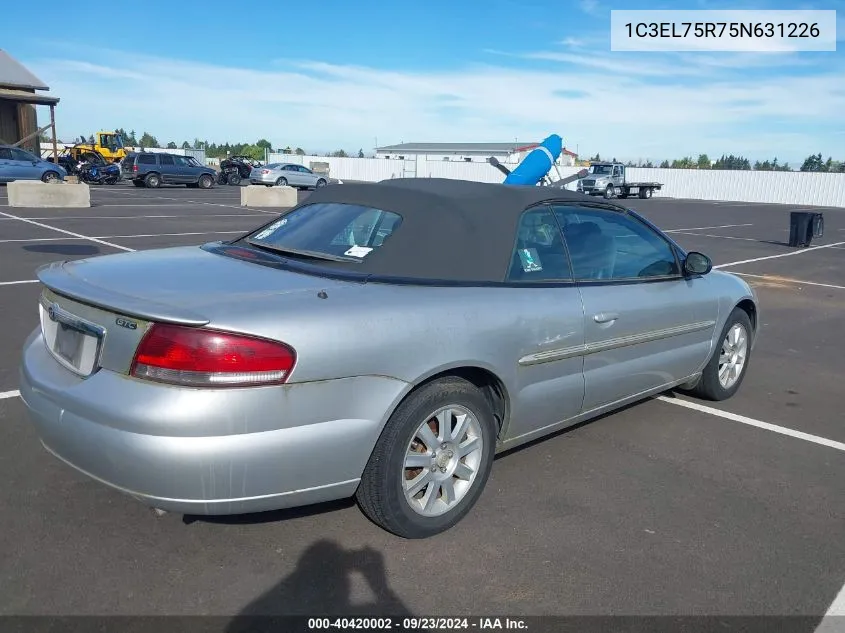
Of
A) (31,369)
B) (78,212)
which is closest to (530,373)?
(31,369)

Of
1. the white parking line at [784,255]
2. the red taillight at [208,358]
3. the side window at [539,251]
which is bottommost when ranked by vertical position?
the white parking line at [784,255]

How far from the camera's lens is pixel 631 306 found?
4066mm

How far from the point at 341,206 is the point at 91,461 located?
192cm

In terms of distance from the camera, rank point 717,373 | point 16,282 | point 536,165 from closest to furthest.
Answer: point 717,373 < point 536,165 < point 16,282

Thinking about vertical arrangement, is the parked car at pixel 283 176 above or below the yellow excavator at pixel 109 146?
below

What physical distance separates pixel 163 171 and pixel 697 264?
104 ft

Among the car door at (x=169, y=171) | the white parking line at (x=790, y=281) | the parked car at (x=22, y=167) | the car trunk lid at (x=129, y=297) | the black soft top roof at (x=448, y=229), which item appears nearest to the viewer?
the car trunk lid at (x=129, y=297)

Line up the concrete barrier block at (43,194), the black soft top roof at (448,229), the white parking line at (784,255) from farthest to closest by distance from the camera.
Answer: the concrete barrier block at (43,194), the white parking line at (784,255), the black soft top roof at (448,229)

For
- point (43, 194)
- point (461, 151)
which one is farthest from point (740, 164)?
point (43, 194)

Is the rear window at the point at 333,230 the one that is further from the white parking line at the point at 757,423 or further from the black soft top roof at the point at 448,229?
the white parking line at the point at 757,423

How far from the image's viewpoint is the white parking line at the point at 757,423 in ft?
14.9

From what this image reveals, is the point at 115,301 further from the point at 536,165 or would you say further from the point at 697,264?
the point at 536,165

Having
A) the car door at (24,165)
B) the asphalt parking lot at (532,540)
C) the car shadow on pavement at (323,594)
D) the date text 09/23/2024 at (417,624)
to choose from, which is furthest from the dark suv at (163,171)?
the date text 09/23/2024 at (417,624)

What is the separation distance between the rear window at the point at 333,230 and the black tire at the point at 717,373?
8.92 feet
